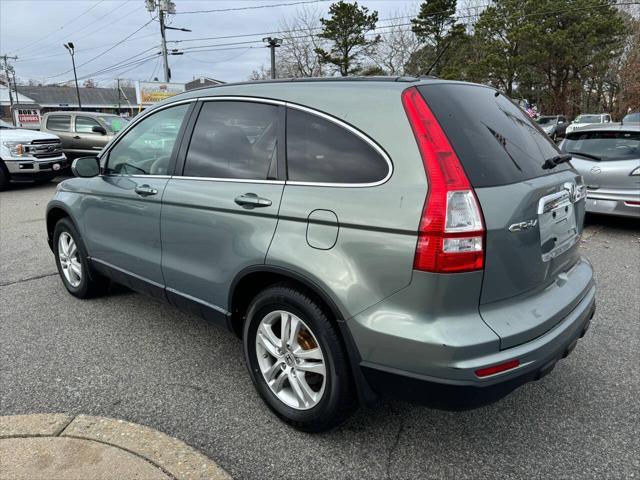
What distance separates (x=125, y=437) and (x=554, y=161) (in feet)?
8.51

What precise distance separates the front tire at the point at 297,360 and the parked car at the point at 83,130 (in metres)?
12.5

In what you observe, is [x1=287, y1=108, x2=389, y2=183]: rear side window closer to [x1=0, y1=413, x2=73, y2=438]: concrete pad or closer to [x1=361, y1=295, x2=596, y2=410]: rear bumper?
[x1=361, y1=295, x2=596, y2=410]: rear bumper

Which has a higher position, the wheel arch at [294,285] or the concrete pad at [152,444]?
the wheel arch at [294,285]

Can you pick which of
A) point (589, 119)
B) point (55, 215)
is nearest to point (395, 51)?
point (589, 119)

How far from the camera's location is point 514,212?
2.03 metres

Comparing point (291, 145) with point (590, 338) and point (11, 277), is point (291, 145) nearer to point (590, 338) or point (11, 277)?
point (590, 338)

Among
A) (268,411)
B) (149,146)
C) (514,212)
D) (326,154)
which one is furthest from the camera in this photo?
(149,146)

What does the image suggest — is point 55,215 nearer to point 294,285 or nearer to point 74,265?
point 74,265

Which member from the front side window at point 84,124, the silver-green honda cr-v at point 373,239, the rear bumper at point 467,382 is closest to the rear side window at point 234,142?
the silver-green honda cr-v at point 373,239

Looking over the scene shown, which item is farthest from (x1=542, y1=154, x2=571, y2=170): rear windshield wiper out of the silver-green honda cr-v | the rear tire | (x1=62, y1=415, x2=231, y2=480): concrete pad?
the rear tire

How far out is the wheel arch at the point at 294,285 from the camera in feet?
7.11

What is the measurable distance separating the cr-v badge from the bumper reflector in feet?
1.77

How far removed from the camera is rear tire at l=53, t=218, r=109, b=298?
4105mm

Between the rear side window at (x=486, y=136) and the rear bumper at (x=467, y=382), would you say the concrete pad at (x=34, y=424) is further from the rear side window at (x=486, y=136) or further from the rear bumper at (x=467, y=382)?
the rear side window at (x=486, y=136)
